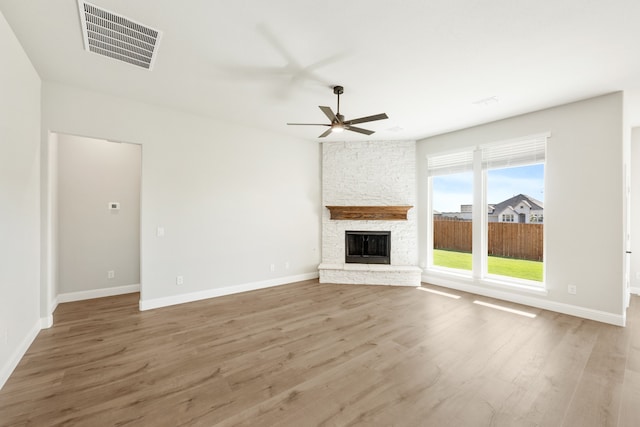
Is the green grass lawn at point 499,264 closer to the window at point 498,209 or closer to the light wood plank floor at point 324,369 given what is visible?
the window at point 498,209

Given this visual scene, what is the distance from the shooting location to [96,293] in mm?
4332

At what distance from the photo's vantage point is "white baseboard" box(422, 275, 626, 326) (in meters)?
3.38

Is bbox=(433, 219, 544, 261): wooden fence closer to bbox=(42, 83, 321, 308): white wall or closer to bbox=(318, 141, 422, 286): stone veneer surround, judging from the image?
bbox=(318, 141, 422, 286): stone veneer surround

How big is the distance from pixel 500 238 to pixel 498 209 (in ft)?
1.70

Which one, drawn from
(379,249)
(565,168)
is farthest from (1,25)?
(565,168)

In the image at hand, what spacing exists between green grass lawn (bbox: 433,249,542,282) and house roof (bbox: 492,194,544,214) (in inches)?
35.6

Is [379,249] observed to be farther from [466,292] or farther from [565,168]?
[565,168]

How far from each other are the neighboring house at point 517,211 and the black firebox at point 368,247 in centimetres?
170

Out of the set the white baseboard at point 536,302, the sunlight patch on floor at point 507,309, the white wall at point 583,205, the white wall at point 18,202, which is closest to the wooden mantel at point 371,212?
the white baseboard at point 536,302

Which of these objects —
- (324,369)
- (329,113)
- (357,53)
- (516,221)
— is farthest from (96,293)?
(516,221)

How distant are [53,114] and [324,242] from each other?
15.2 ft

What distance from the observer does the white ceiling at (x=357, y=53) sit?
2.03 meters

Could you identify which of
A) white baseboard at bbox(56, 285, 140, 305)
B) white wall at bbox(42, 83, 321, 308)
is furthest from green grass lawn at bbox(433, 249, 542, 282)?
white baseboard at bbox(56, 285, 140, 305)

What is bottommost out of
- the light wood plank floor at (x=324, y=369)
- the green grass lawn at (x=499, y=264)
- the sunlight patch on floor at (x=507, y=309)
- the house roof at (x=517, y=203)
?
the sunlight patch on floor at (x=507, y=309)
